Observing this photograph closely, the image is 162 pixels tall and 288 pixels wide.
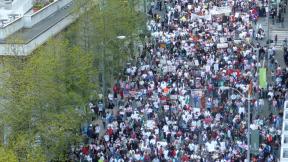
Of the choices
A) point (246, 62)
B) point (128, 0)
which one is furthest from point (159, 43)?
point (246, 62)

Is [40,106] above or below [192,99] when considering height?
above

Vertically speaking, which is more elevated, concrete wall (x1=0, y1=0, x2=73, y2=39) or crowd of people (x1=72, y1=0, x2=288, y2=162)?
concrete wall (x1=0, y1=0, x2=73, y2=39)

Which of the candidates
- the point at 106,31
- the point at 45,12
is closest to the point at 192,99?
the point at 106,31

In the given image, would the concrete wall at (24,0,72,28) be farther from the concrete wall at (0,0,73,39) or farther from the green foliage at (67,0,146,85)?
the green foliage at (67,0,146,85)

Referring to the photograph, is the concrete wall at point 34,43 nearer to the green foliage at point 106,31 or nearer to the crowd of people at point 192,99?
the green foliage at point 106,31

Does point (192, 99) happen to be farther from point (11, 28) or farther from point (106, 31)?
point (11, 28)

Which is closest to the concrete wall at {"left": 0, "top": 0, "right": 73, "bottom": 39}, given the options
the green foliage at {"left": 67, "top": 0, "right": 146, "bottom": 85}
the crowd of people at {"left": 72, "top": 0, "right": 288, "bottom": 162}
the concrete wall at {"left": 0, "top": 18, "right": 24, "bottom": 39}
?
the concrete wall at {"left": 0, "top": 18, "right": 24, "bottom": 39}

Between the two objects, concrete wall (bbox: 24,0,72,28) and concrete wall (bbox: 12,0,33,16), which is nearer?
concrete wall (bbox: 24,0,72,28)

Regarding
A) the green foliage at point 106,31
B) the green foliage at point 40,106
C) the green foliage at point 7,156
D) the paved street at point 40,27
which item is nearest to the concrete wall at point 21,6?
the paved street at point 40,27
